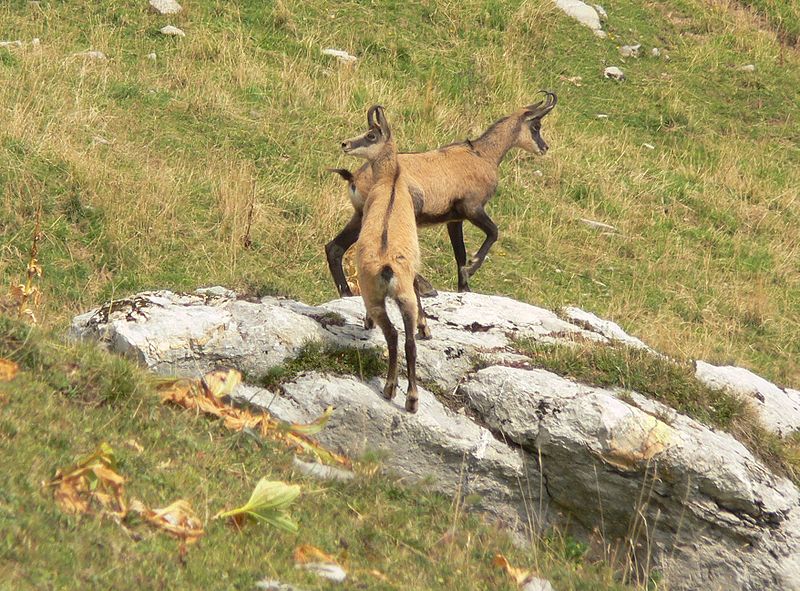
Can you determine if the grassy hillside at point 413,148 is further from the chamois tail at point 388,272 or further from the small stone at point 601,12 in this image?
the chamois tail at point 388,272

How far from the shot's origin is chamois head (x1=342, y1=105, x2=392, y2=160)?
8.48 m

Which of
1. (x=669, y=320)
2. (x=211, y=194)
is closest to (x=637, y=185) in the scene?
(x=669, y=320)

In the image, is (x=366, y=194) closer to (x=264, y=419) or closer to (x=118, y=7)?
(x=264, y=419)

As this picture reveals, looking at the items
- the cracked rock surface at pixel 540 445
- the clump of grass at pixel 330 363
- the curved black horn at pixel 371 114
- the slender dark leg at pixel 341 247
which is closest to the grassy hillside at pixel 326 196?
the cracked rock surface at pixel 540 445

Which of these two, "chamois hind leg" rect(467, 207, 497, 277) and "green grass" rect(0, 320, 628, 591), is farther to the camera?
"chamois hind leg" rect(467, 207, 497, 277)

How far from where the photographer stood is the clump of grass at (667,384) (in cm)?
792

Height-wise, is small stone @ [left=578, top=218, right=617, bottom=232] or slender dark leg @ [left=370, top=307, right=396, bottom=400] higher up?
slender dark leg @ [left=370, top=307, right=396, bottom=400]

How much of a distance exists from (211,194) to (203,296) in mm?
4049

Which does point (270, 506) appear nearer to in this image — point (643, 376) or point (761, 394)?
point (643, 376)

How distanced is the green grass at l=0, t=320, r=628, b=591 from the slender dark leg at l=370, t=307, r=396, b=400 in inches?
28.6

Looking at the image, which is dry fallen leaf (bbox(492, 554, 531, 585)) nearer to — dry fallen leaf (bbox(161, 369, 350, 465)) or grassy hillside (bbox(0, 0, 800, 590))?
grassy hillside (bbox(0, 0, 800, 590))

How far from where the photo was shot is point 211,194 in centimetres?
1183

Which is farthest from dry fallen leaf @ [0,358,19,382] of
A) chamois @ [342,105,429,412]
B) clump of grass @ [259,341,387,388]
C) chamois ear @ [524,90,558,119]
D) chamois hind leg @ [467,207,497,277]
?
chamois ear @ [524,90,558,119]

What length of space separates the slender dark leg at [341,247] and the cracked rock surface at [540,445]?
1362mm
